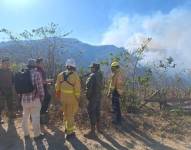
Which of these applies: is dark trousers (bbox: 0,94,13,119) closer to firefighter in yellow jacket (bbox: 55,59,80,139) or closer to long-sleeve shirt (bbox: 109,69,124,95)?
firefighter in yellow jacket (bbox: 55,59,80,139)

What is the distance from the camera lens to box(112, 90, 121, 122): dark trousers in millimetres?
13484

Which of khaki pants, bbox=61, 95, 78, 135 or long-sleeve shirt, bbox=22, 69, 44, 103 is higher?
long-sleeve shirt, bbox=22, 69, 44, 103

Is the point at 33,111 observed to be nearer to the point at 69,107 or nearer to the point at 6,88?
the point at 69,107

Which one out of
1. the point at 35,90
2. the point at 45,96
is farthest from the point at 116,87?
the point at 35,90

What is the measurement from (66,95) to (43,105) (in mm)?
1821

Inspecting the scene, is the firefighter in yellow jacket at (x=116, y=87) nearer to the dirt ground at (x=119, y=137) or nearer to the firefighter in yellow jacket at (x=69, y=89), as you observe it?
the dirt ground at (x=119, y=137)

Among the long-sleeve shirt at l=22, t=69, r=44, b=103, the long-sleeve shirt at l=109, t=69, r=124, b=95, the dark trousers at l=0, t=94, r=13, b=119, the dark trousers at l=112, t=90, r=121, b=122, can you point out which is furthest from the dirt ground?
the long-sleeve shirt at l=22, t=69, r=44, b=103

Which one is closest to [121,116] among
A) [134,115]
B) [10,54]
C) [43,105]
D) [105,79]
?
[134,115]

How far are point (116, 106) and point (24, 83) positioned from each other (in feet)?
11.9

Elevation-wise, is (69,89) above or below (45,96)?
above

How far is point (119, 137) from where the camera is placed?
12734mm

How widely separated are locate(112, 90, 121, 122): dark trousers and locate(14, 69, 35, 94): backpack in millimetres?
3214

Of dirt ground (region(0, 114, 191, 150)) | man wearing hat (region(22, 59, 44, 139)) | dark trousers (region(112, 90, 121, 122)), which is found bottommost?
dirt ground (region(0, 114, 191, 150))

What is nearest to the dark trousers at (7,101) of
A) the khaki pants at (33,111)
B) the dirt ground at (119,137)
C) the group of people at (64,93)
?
the group of people at (64,93)
